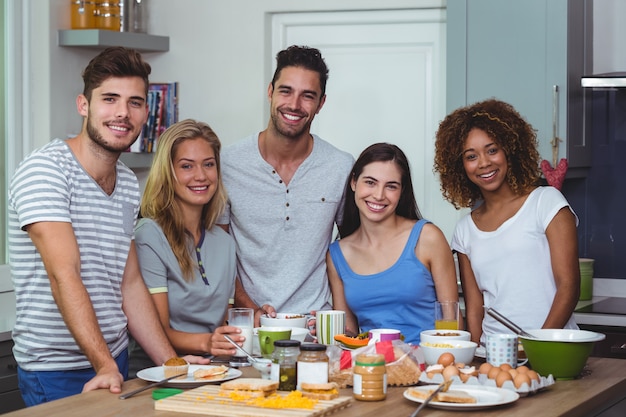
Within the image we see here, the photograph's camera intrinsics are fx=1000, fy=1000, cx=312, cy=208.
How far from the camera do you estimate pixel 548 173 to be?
4176mm

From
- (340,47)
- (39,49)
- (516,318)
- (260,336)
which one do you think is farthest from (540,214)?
(39,49)

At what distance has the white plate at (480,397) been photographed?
2207 mm

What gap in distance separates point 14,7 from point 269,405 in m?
2.94

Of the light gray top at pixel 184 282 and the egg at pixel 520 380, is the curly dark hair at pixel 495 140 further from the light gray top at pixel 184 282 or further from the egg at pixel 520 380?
the egg at pixel 520 380

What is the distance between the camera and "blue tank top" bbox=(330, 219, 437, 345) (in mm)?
3244

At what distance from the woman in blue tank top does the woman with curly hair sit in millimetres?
113

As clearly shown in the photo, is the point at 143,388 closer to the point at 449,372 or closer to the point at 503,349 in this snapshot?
the point at 449,372

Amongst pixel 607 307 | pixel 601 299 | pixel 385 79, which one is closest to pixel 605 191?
pixel 601 299

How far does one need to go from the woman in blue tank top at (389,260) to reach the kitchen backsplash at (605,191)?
58.5 inches

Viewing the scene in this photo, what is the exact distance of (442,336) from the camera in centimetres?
269

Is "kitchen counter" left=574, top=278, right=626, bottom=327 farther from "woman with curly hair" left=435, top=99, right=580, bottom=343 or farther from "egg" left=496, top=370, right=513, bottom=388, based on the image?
"egg" left=496, top=370, right=513, bottom=388

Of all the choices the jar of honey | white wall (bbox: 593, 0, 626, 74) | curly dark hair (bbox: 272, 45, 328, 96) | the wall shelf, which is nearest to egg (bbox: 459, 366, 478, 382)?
curly dark hair (bbox: 272, 45, 328, 96)

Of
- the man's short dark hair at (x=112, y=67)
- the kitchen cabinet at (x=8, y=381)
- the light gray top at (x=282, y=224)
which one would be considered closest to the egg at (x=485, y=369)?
the light gray top at (x=282, y=224)

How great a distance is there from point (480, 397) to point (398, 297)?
3.18 ft
